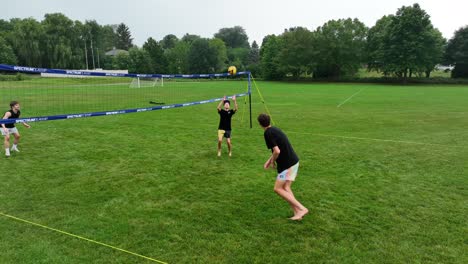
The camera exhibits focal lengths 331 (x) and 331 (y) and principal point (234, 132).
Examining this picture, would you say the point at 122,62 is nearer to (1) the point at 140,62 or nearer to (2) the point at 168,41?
(1) the point at 140,62

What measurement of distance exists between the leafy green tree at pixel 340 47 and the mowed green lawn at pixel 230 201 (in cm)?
5651

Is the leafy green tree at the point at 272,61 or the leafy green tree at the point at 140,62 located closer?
the leafy green tree at the point at 272,61

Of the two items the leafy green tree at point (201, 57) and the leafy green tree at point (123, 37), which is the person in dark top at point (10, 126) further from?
the leafy green tree at point (123, 37)

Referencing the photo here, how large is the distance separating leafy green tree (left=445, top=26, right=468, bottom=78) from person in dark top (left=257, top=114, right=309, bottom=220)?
6397 centimetres

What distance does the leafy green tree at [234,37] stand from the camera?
160 m

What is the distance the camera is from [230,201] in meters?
6.07

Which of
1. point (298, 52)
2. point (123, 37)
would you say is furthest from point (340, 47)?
point (123, 37)

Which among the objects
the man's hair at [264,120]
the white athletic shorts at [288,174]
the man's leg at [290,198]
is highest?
the man's hair at [264,120]

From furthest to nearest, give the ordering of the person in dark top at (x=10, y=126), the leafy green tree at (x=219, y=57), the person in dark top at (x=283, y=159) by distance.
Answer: the leafy green tree at (x=219, y=57) → the person in dark top at (x=10, y=126) → the person in dark top at (x=283, y=159)

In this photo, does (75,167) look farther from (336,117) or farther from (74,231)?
(336,117)

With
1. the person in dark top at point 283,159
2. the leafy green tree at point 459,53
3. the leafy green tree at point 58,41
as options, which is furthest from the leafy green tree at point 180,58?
the person in dark top at point 283,159

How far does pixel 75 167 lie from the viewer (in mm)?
8172

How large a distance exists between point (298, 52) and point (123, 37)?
111 m

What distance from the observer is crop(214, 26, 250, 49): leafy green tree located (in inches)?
6304
